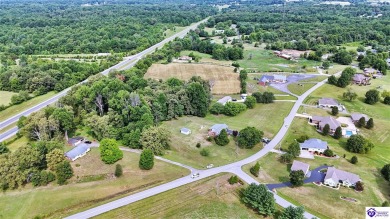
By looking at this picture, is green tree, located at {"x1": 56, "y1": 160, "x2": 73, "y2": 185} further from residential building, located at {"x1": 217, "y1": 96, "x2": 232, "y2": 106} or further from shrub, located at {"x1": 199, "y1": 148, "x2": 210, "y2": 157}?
residential building, located at {"x1": 217, "y1": 96, "x2": 232, "y2": 106}

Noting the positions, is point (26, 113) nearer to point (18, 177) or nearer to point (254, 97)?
point (18, 177)

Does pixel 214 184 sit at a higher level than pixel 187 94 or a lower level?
lower

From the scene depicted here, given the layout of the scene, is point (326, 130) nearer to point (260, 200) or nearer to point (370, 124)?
point (370, 124)

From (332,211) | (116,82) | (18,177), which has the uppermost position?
(116,82)

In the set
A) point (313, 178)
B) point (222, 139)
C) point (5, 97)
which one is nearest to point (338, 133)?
point (313, 178)

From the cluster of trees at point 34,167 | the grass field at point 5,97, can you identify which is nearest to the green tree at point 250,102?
the cluster of trees at point 34,167

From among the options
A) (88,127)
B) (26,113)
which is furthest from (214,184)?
(26,113)

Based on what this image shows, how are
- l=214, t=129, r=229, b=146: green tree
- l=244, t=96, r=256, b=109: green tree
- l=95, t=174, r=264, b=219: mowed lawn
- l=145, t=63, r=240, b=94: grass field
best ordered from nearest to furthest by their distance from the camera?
l=95, t=174, r=264, b=219: mowed lawn → l=214, t=129, r=229, b=146: green tree → l=244, t=96, r=256, b=109: green tree → l=145, t=63, r=240, b=94: grass field

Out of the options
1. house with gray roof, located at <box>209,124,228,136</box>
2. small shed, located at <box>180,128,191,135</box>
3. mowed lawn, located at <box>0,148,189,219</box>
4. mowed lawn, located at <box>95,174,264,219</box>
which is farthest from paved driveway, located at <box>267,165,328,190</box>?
small shed, located at <box>180,128,191,135</box>
